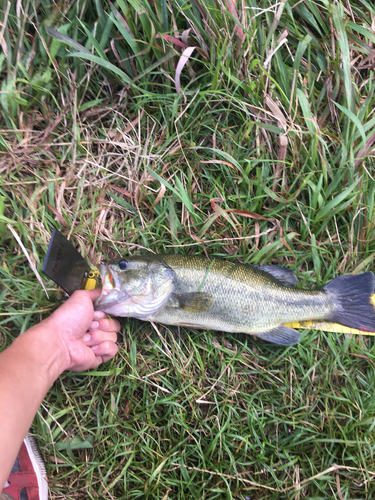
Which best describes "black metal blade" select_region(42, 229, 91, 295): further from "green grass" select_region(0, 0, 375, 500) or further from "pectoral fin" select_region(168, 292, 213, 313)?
"pectoral fin" select_region(168, 292, 213, 313)

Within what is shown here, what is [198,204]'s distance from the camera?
3.18 metres

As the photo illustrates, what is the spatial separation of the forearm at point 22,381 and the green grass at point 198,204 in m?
0.51

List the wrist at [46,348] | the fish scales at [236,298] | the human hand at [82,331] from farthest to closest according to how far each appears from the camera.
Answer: the fish scales at [236,298]
the human hand at [82,331]
the wrist at [46,348]

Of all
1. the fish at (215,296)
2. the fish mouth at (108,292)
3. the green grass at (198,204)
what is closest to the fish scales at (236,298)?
the fish at (215,296)

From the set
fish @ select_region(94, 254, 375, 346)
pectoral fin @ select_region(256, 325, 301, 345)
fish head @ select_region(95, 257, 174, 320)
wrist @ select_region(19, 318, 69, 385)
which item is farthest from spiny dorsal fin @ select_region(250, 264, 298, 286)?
wrist @ select_region(19, 318, 69, 385)

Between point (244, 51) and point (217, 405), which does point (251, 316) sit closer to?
point (217, 405)

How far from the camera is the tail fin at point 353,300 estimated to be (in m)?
2.97

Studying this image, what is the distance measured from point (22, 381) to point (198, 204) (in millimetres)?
2158

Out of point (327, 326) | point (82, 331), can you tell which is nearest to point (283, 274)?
point (327, 326)

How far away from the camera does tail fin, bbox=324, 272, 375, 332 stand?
2971mm

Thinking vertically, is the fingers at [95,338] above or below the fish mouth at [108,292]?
below

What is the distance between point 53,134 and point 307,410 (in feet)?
12.3

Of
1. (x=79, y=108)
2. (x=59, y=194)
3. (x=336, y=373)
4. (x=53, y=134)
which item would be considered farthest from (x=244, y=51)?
(x=336, y=373)

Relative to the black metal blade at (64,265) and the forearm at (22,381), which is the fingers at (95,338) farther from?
the black metal blade at (64,265)
